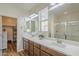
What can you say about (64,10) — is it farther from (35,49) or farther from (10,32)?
(10,32)

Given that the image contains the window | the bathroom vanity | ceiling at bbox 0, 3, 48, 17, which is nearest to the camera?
ceiling at bbox 0, 3, 48, 17

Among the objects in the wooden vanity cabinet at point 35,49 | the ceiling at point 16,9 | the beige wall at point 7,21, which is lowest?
the wooden vanity cabinet at point 35,49

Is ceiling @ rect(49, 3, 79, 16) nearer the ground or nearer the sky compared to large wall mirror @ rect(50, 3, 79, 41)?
nearer the sky

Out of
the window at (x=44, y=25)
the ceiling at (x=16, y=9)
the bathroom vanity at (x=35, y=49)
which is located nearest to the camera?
the ceiling at (x=16, y=9)

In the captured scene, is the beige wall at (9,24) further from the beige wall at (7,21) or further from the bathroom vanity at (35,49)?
the bathroom vanity at (35,49)

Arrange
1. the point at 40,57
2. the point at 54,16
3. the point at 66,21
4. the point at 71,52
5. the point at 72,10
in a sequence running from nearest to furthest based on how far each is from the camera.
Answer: the point at 71,52, the point at 40,57, the point at 72,10, the point at 66,21, the point at 54,16

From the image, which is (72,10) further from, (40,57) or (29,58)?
(29,58)

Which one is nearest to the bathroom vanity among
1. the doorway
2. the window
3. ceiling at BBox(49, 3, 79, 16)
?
the doorway

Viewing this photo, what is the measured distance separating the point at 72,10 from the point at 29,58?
4.11 ft

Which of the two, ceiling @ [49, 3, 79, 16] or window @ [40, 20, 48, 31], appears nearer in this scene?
ceiling @ [49, 3, 79, 16]

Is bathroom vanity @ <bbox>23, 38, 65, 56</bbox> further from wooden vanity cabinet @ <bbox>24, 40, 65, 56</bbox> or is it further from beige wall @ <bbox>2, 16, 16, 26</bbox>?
beige wall @ <bbox>2, 16, 16, 26</bbox>

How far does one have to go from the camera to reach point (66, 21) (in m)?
2.13

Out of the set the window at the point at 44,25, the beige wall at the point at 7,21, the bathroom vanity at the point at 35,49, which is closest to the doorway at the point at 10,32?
the beige wall at the point at 7,21

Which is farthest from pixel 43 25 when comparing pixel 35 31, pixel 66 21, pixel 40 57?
pixel 40 57
